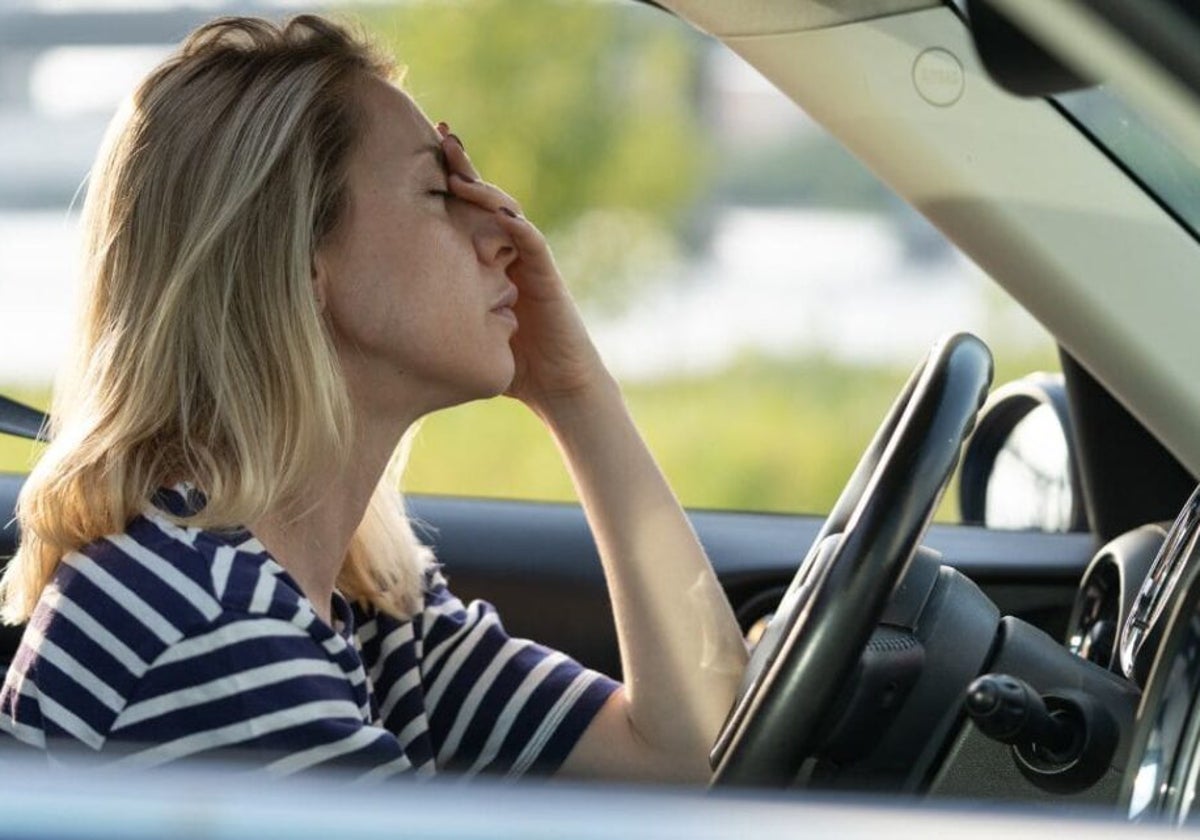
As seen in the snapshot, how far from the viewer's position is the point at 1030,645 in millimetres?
1611

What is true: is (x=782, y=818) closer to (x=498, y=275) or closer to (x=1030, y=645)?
(x=1030, y=645)

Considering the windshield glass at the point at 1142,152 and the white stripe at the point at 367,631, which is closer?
the windshield glass at the point at 1142,152

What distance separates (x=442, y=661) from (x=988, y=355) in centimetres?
69

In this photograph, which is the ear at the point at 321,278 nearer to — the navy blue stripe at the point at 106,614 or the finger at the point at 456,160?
the finger at the point at 456,160

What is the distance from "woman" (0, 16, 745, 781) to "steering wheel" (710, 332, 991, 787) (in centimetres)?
27

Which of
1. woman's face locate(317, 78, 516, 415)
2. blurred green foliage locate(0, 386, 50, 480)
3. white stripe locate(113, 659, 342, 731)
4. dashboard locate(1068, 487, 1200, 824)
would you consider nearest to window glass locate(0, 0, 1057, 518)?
blurred green foliage locate(0, 386, 50, 480)

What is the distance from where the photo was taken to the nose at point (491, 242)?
5.80 ft

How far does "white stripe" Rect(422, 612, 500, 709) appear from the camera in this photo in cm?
199

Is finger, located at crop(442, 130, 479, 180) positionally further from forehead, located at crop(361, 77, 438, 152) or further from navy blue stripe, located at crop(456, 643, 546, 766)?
navy blue stripe, located at crop(456, 643, 546, 766)

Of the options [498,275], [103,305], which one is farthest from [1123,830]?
[103,305]

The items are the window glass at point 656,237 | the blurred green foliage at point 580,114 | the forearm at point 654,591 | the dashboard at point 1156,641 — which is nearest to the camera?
the dashboard at point 1156,641

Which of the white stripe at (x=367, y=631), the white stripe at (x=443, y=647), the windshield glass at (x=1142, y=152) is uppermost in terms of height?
the windshield glass at (x=1142, y=152)

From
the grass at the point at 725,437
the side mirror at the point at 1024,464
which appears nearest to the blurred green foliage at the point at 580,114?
the grass at the point at 725,437

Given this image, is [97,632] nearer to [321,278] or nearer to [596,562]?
[321,278]
